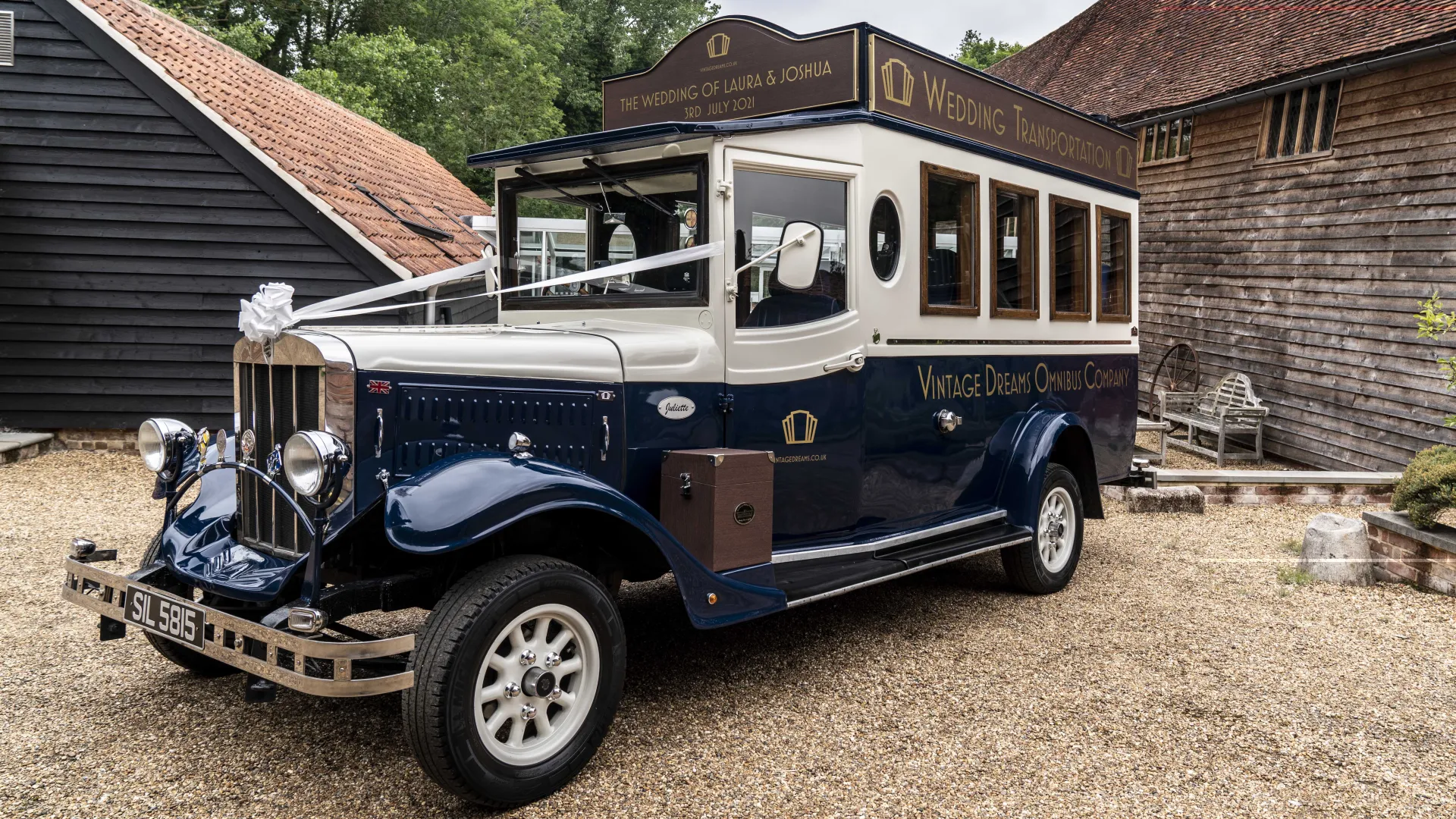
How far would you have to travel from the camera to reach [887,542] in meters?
5.14

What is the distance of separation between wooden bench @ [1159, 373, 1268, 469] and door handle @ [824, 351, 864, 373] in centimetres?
874

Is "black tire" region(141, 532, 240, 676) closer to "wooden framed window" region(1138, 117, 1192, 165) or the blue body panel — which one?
the blue body panel

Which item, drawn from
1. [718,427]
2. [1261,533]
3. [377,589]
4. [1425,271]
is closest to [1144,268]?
[1425,271]

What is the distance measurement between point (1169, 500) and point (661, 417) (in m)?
6.25

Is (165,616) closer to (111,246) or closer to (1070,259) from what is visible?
(1070,259)

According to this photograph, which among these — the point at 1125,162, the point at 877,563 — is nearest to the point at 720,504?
the point at 877,563

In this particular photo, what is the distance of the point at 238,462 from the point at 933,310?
338 centimetres

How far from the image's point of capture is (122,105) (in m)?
10.9

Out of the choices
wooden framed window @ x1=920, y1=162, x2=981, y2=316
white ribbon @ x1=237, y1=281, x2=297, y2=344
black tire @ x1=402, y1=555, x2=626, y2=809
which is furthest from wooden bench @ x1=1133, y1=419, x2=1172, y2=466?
white ribbon @ x1=237, y1=281, x2=297, y2=344

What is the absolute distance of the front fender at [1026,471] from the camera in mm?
5930

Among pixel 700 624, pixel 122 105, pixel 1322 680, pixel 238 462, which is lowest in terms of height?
pixel 1322 680

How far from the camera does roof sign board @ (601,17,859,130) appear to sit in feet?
16.2

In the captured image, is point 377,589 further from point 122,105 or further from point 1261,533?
point 122,105

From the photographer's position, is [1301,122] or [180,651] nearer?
[180,651]
